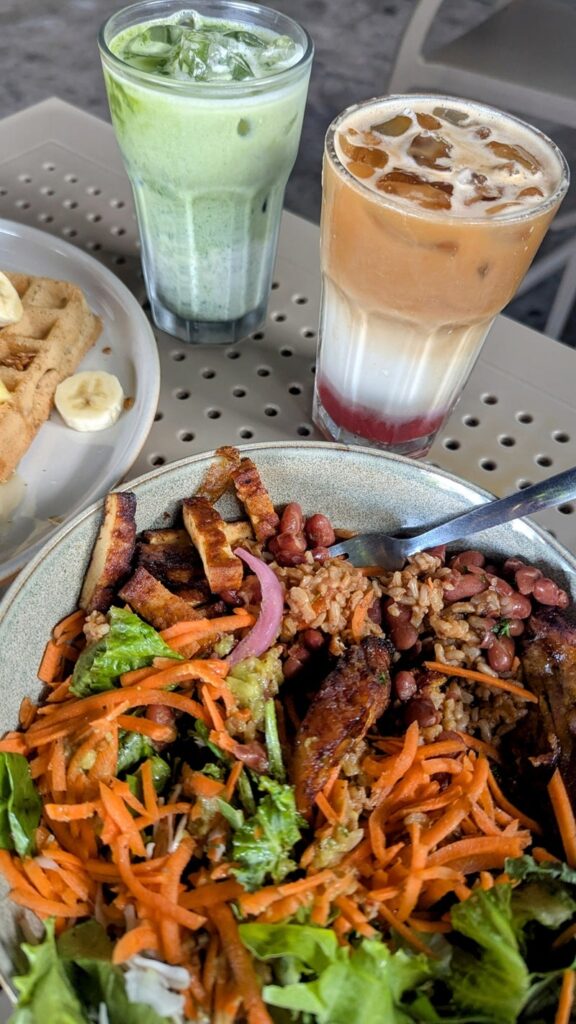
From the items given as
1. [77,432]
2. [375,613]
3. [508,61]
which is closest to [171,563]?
[375,613]

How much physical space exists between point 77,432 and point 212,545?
403 millimetres

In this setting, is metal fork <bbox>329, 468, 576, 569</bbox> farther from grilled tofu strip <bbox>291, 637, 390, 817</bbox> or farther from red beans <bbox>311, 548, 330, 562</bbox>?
grilled tofu strip <bbox>291, 637, 390, 817</bbox>

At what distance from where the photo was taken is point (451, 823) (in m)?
0.76

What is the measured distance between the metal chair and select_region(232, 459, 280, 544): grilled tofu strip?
1.82m

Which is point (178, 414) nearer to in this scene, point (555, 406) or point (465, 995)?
point (555, 406)

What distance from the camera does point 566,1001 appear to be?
65cm

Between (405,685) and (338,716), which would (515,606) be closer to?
(405,685)

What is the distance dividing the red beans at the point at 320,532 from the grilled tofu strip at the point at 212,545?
0.12m

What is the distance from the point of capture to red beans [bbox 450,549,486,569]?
993mm

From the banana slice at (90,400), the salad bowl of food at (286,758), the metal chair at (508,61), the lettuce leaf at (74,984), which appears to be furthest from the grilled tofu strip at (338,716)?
the metal chair at (508,61)

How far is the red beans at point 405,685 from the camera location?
0.89 meters

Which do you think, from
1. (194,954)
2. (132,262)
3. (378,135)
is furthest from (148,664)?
(132,262)

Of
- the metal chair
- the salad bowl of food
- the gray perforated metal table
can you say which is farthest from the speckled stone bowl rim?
the metal chair

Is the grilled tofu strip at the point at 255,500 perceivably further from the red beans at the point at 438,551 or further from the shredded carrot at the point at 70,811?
the shredded carrot at the point at 70,811
